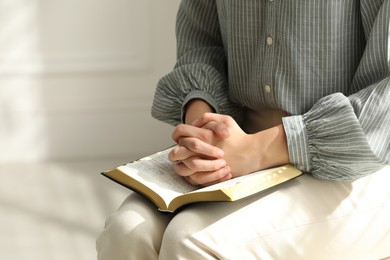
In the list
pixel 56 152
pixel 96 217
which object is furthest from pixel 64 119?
pixel 96 217

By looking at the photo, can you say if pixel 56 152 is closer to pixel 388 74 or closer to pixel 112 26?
pixel 112 26

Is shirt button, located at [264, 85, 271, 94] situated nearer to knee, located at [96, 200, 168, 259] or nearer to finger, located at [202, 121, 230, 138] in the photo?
finger, located at [202, 121, 230, 138]

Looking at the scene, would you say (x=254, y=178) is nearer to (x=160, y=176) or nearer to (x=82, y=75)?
(x=160, y=176)

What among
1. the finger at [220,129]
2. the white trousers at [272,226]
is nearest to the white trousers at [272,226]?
the white trousers at [272,226]

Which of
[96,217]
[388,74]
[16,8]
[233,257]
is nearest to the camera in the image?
[233,257]

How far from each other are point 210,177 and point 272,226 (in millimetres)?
137

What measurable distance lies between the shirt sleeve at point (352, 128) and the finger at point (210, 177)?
11 cm

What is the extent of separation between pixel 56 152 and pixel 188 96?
1.30 m

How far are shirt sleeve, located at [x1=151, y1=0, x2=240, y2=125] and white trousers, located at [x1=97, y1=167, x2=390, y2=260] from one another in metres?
0.30

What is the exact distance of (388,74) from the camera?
1307 millimetres

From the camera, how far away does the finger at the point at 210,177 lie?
1.29 metres

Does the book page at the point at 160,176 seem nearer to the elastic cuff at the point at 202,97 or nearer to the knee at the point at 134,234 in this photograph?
the knee at the point at 134,234

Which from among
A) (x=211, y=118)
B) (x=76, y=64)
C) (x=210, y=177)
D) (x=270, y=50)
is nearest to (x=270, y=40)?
(x=270, y=50)

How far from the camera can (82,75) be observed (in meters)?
2.69
